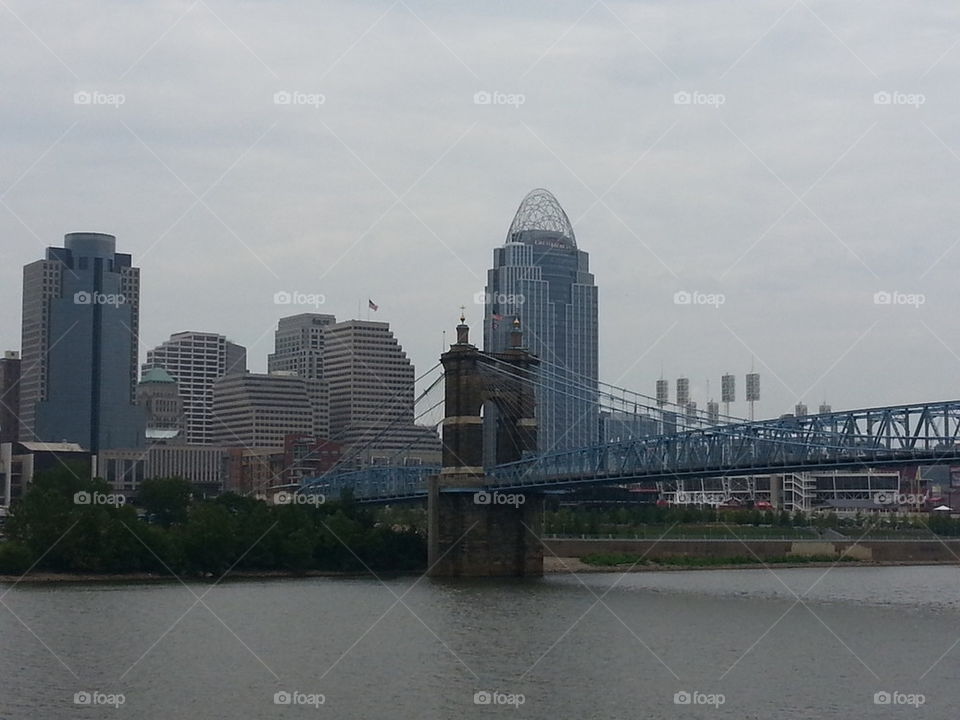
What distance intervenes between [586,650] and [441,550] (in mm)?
42478

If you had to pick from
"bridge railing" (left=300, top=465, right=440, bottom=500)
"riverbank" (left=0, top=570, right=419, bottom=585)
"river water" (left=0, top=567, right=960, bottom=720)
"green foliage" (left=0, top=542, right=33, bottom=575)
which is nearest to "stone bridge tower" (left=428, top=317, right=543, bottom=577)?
"riverbank" (left=0, top=570, right=419, bottom=585)

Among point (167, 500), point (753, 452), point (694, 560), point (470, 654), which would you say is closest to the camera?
point (470, 654)

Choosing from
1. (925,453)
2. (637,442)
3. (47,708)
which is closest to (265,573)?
(637,442)

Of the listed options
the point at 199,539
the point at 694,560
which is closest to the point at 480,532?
the point at 199,539

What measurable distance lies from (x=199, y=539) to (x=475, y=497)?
16.0 m

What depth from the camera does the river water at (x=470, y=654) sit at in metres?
40.2

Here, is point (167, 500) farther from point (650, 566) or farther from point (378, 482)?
point (650, 566)

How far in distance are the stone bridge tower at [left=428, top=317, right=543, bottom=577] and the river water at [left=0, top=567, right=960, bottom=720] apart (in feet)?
47.7

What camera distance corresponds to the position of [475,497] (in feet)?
308

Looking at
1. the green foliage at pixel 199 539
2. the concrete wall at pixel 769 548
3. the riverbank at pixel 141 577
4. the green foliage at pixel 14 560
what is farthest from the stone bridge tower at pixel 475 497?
the green foliage at pixel 14 560

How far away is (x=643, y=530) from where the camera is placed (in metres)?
130

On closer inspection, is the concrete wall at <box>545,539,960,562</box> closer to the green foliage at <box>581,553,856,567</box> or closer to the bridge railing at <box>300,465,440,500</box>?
the green foliage at <box>581,553,856,567</box>

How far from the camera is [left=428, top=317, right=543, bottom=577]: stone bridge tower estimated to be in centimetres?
9344

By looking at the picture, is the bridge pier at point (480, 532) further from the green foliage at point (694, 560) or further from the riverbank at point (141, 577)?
the green foliage at point (694, 560)
